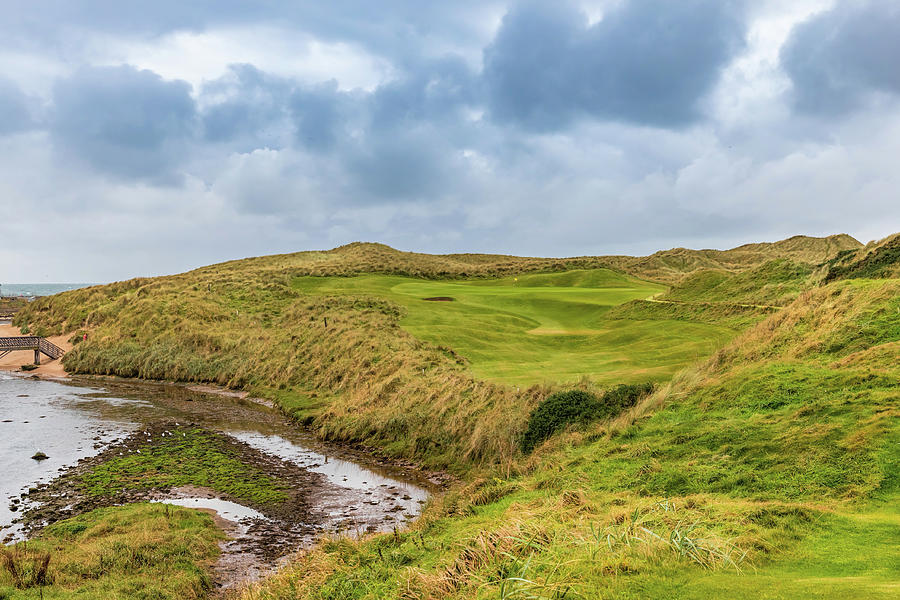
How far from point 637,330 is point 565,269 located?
45254 millimetres

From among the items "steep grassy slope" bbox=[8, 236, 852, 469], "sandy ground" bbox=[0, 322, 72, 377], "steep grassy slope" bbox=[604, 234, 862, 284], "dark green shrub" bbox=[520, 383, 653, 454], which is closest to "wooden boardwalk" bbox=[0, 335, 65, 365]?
"sandy ground" bbox=[0, 322, 72, 377]

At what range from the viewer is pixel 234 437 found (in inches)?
894

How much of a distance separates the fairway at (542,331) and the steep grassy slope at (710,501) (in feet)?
17.7

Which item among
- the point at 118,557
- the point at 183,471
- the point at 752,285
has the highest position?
the point at 752,285

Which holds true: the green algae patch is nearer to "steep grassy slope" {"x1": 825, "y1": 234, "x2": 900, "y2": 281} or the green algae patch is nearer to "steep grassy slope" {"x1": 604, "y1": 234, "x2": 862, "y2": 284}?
"steep grassy slope" {"x1": 825, "y1": 234, "x2": 900, "y2": 281}

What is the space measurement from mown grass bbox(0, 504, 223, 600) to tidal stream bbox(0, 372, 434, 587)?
74cm

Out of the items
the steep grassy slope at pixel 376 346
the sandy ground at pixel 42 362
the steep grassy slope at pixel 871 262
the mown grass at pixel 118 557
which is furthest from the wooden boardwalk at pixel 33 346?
the steep grassy slope at pixel 871 262

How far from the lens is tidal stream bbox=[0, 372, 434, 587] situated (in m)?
13.7

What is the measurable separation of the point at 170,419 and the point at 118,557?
16.0 metres

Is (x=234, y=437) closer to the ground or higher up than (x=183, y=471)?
higher up

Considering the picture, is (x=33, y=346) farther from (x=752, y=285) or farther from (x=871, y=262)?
(x=871, y=262)

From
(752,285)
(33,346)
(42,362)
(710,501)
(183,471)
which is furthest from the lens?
(33,346)

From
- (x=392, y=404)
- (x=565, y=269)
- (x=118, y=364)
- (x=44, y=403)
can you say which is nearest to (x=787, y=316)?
(x=392, y=404)

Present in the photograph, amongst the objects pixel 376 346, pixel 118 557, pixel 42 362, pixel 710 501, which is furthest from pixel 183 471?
pixel 42 362
